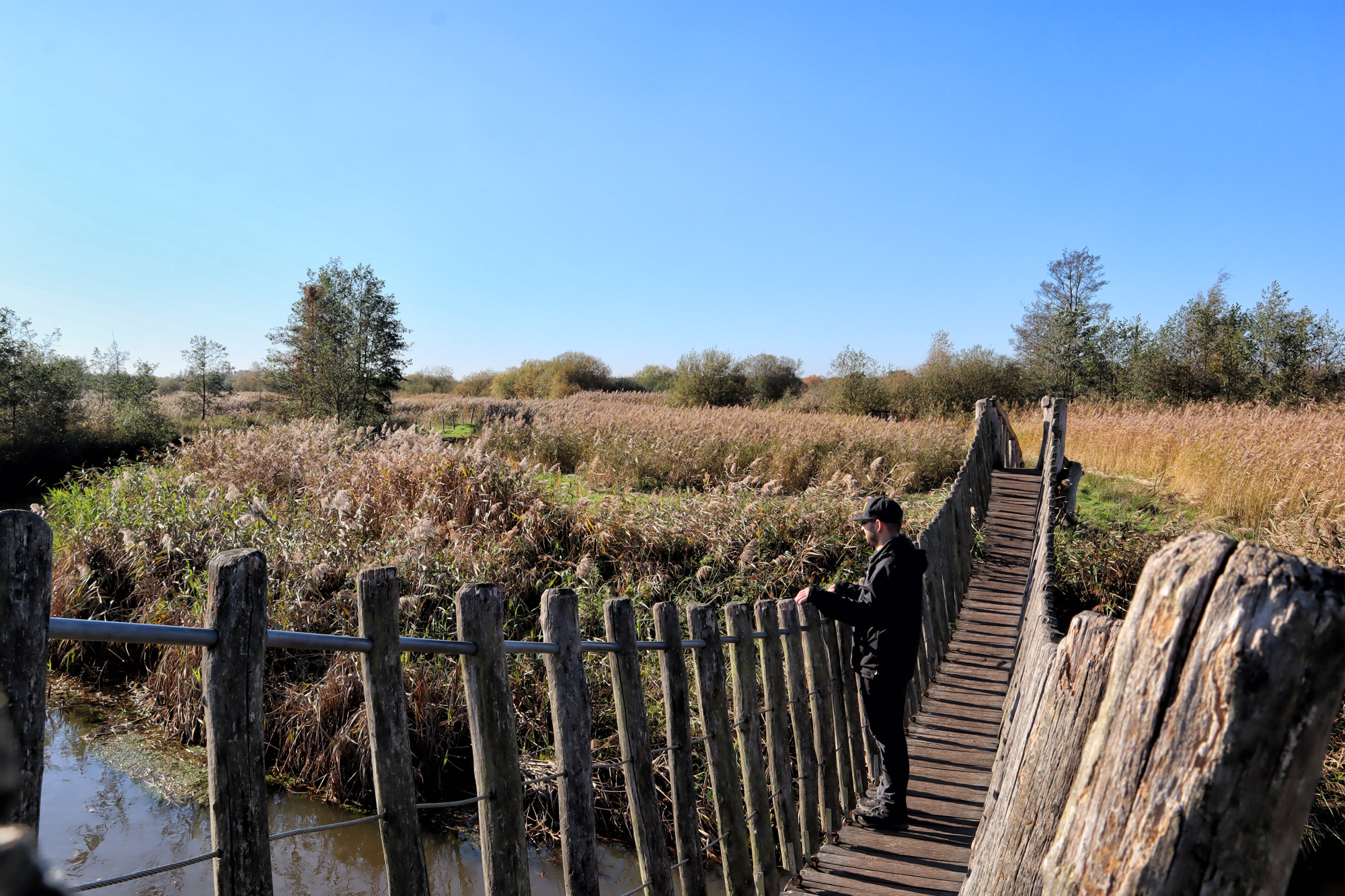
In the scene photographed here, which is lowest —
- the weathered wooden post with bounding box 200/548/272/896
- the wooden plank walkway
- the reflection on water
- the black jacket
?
the reflection on water

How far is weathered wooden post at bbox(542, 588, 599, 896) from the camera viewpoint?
8.23 feet

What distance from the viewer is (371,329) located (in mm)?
25859

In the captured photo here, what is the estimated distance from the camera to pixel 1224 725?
1.15 metres

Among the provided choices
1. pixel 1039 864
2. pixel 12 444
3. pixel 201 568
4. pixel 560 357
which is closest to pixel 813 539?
pixel 201 568

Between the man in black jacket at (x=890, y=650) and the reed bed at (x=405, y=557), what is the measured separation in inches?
81.7

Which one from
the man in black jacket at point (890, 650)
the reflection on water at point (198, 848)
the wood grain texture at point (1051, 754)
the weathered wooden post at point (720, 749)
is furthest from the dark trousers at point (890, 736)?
the wood grain texture at point (1051, 754)

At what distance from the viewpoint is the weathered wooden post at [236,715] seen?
1620 mm

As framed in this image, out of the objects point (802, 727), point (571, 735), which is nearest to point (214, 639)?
point (571, 735)

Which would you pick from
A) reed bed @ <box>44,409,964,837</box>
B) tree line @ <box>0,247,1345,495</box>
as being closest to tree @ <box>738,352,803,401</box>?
tree line @ <box>0,247,1345,495</box>

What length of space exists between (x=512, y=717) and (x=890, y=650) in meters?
2.70

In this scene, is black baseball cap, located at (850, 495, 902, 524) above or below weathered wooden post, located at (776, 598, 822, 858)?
above

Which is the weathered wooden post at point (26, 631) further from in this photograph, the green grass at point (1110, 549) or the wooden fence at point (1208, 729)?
the green grass at point (1110, 549)

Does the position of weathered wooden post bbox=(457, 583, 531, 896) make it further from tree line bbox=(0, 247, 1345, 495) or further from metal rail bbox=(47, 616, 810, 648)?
tree line bbox=(0, 247, 1345, 495)

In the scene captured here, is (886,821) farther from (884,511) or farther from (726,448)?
(726,448)
